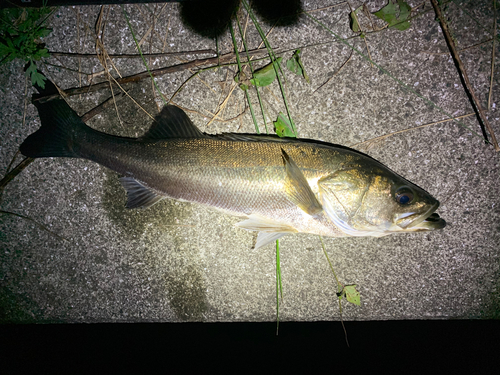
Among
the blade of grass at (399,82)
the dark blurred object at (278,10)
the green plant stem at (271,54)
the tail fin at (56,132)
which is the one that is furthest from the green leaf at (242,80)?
the tail fin at (56,132)

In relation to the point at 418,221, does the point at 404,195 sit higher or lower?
higher

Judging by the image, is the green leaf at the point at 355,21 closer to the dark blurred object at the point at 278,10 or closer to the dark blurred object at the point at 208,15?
the dark blurred object at the point at 278,10

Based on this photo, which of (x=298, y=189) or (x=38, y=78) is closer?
(x=298, y=189)

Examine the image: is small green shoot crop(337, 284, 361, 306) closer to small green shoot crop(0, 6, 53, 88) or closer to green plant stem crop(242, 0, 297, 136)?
green plant stem crop(242, 0, 297, 136)

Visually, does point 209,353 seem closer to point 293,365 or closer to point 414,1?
point 293,365

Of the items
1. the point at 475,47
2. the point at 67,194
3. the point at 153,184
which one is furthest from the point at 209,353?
the point at 475,47

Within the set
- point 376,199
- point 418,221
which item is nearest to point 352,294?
point 418,221

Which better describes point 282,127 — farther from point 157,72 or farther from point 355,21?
point 157,72
